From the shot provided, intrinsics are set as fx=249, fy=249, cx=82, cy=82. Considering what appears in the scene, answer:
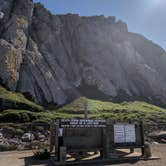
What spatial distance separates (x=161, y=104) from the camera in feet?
259

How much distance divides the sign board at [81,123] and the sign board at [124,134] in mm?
1203

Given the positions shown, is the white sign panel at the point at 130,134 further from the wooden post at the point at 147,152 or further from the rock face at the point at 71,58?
the rock face at the point at 71,58

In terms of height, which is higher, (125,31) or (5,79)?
(125,31)

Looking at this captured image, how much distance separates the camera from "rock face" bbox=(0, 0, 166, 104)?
60.1m

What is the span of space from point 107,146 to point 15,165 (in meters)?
5.49

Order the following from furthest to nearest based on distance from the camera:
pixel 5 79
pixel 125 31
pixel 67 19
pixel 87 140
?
pixel 125 31 < pixel 67 19 < pixel 5 79 < pixel 87 140

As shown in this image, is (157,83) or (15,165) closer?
(15,165)

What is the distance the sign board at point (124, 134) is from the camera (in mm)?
16138

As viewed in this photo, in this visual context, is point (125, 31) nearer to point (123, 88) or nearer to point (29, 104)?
point (123, 88)

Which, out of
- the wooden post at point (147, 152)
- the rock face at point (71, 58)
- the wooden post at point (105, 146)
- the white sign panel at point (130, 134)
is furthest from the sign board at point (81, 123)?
the rock face at point (71, 58)

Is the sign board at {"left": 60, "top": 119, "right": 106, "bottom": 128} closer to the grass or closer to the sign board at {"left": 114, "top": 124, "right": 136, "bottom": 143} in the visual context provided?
the sign board at {"left": 114, "top": 124, "right": 136, "bottom": 143}

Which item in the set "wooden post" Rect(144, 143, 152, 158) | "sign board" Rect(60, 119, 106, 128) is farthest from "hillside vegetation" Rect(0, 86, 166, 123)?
"sign board" Rect(60, 119, 106, 128)

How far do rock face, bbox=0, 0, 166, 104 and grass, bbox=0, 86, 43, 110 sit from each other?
2.50 m

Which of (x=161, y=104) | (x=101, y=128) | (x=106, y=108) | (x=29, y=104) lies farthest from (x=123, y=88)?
(x=101, y=128)
